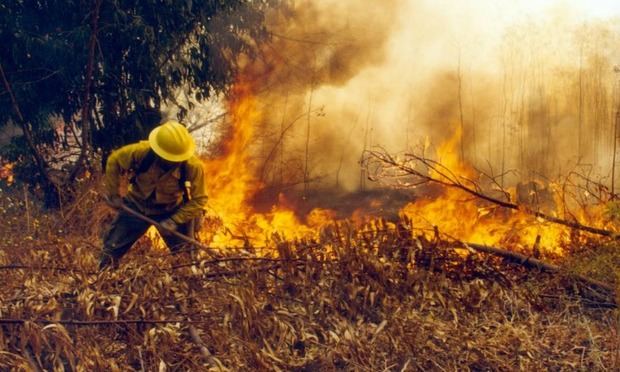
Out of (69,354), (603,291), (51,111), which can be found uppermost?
(51,111)

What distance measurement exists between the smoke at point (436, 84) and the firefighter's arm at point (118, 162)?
4447mm

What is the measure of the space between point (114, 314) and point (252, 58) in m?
6.23

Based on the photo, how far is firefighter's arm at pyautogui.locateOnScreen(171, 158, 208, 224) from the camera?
5.89 metres

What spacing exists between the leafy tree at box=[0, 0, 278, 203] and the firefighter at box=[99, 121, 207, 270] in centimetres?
219

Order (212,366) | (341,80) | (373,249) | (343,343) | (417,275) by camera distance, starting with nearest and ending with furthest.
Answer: (212,366)
(343,343)
(417,275)
(373,249)
(341,80)

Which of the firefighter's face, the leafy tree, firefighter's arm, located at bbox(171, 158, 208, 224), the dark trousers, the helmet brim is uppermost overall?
the leafy tree

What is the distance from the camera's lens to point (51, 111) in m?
8.26

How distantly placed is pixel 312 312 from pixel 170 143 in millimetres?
2058

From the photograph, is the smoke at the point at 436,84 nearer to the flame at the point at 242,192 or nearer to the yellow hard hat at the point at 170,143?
the flame at the point at 242,192

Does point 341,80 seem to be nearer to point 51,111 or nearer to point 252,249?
point 51,111

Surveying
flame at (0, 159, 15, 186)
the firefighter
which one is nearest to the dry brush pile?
the firefighter

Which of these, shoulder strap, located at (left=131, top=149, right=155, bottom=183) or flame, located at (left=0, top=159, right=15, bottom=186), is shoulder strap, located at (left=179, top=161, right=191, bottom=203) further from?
flame, located at (left=0, top=159, right=15, bottom=186)

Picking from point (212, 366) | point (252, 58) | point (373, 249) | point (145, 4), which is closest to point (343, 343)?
point (212, 366)

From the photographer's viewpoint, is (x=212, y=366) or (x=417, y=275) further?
(x=417, y=275)
